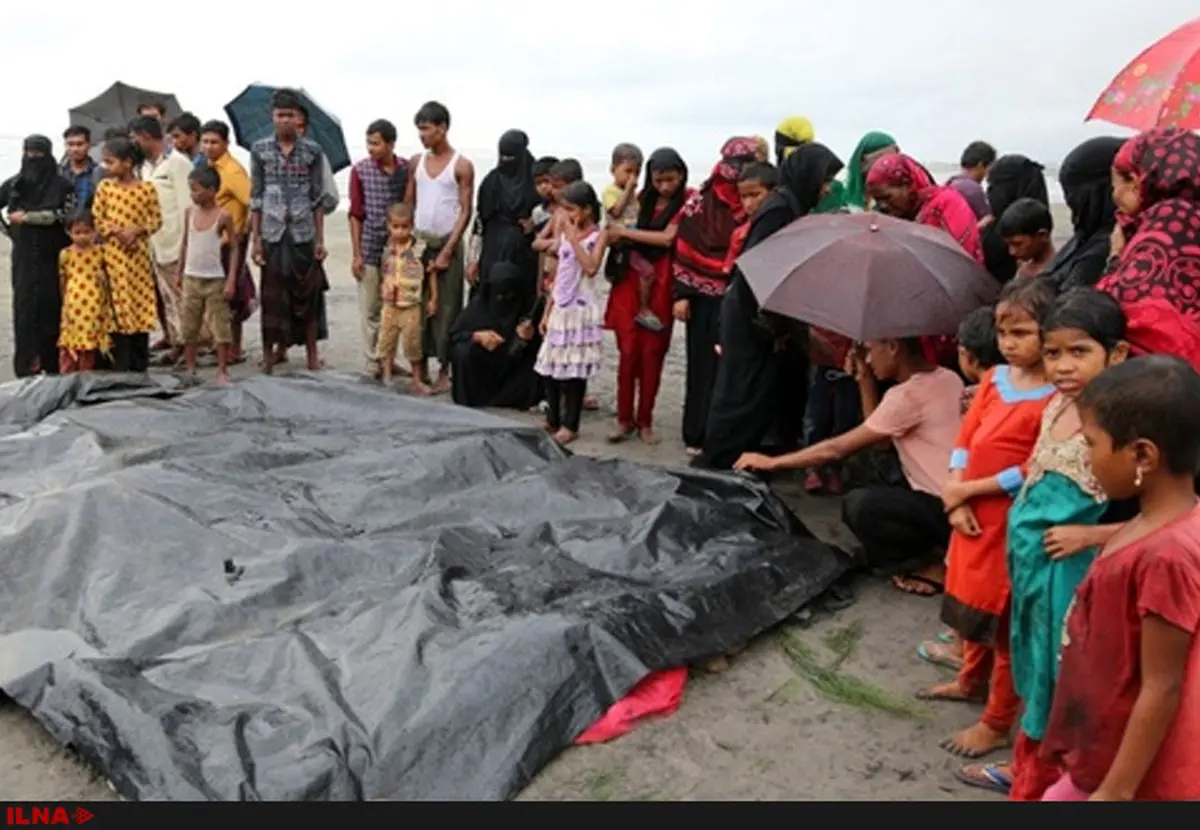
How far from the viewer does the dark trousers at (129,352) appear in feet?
21.6


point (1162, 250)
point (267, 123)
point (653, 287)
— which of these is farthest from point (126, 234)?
point (1162, 250)

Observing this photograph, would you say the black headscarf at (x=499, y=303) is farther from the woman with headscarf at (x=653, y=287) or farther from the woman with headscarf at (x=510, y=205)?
the woman with headscarf at (x=653, y=287)

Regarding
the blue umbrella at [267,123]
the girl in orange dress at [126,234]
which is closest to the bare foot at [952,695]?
the girl in orange dress at [126,234]

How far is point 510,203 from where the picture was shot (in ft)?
21.5

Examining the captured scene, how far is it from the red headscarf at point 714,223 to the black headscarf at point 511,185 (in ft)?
4.61

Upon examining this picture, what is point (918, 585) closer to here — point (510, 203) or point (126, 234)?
Answer: point (510, 203)

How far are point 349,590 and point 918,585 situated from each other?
2.00 m

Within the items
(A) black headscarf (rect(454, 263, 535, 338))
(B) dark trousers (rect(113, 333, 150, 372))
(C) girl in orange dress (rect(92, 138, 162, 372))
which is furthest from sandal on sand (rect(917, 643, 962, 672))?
(B) dark trousers (rect(113, 333, 150, 372))

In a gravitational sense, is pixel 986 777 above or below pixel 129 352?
below

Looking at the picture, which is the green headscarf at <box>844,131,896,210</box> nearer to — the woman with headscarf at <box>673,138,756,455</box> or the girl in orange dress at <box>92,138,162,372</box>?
the woman with headscarf at <box>673,138,756,455</box>

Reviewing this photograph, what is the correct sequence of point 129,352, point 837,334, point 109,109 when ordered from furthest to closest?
point 109,109
point 129,352
point 837,334

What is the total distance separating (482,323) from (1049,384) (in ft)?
13.4

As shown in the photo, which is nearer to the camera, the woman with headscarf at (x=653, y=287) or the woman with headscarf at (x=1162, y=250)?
the woman with headscarf at (x=1162, y=250)
